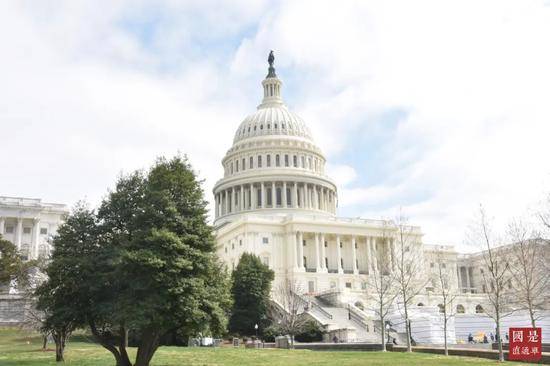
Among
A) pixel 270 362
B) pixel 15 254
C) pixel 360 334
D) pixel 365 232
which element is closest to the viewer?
pixel 270 362

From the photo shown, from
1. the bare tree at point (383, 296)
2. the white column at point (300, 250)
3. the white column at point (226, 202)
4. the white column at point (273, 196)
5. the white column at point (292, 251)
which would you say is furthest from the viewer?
the white column at point (226, 202)

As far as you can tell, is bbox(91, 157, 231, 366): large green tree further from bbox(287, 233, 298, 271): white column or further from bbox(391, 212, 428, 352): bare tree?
bbox(287, 233, 298, 271): white column

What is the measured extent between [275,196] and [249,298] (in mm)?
51148

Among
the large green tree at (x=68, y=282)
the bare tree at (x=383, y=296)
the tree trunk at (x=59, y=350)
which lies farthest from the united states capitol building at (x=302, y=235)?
the large green tree at (x=68, y=282)

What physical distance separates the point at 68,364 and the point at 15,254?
145ft

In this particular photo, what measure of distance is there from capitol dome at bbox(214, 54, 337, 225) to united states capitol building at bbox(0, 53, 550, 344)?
0.21 metres

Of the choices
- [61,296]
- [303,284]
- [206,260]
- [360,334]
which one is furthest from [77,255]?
[303,284]

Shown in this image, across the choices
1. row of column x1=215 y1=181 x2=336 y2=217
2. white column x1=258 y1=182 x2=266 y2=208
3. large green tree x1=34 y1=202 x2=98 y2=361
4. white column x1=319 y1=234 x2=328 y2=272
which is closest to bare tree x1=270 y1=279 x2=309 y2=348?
white column x1=319 y1=234 x2=328 y2=272

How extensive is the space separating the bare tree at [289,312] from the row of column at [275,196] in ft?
112

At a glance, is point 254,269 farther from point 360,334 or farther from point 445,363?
point 445,363

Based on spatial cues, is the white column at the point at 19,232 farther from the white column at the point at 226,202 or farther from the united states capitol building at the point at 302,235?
the white column at the point at 226,202

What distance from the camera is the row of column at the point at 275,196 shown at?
12025 centimetres

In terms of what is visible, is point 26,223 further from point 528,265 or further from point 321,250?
point 528,265

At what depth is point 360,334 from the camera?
216ft
